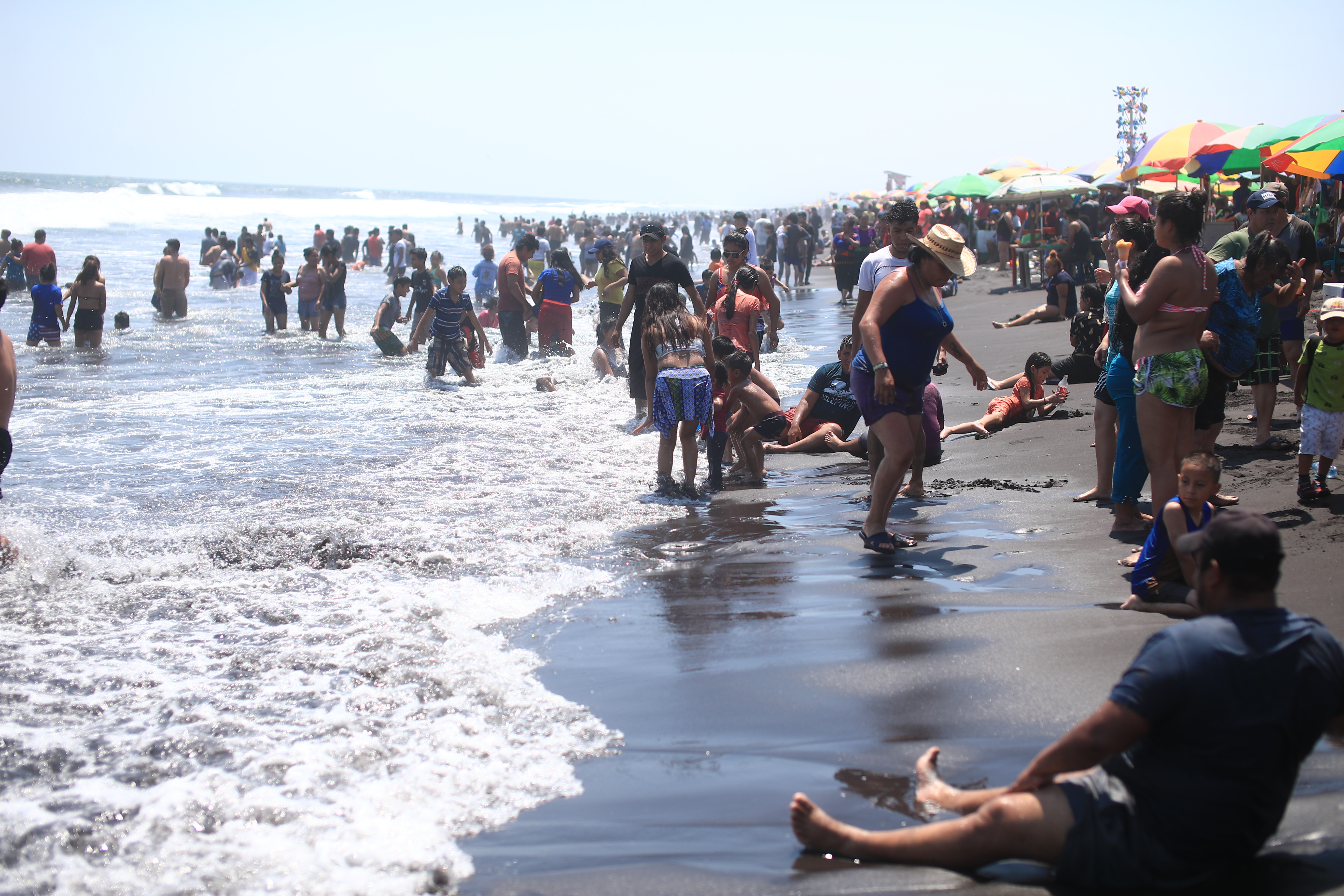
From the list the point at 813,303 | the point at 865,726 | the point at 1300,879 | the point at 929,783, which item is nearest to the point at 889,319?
the point at 865,726

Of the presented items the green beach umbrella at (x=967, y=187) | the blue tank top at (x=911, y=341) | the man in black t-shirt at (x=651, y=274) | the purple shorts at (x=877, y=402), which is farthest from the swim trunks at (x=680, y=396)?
the green beach umbrella at (x=967, y=187)

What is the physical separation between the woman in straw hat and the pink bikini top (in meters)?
1.02

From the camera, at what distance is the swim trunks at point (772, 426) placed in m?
7.99

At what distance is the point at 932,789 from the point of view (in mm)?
2836

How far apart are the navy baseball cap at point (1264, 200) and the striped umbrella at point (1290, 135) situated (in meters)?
6.59

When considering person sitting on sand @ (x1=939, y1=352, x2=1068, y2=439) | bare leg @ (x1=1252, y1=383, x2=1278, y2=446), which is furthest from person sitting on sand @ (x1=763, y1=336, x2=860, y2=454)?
bare leg @ (x1=1252, y1=383, x2=1278, y2=446)

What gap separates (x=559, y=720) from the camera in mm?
3764

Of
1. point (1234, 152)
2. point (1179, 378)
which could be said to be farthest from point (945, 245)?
point (1234, 152)

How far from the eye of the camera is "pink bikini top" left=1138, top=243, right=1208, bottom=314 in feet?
15.4

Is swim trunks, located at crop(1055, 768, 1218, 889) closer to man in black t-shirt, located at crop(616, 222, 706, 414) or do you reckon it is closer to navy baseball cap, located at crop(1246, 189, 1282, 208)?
navy baseball cap, located at crop(1246, 189, 1282, 208)

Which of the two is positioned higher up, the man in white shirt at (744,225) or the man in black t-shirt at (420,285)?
the man in white shirt at (744,225)

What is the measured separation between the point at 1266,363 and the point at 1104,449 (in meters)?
1.72

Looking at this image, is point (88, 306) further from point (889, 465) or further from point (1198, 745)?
point (1198, 745)

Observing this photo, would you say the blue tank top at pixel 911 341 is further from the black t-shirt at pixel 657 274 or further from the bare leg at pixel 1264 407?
the black t-shirt at pixel 657 274
